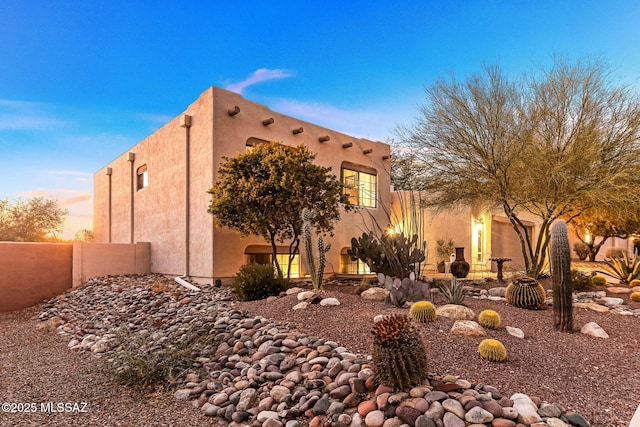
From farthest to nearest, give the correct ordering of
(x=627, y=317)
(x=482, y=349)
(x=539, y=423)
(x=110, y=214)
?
(x=110, y=214) → (x=627, y=317) → (x=482, y=349) → (x=539, y=423)

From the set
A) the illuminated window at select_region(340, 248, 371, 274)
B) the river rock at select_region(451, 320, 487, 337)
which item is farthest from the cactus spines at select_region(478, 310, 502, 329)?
the illuminated window at select_region(340, 248, 371, 274)

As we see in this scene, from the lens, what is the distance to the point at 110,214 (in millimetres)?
16516

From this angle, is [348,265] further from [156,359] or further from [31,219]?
[31,219]

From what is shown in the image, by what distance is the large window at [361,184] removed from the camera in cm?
1426

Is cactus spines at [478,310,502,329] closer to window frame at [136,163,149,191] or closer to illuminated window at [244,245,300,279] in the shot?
illuminated window at [244,245,300,279]

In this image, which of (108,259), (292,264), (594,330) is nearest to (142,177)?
(108,259)

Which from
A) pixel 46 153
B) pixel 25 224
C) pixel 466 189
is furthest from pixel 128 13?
pixel 25 224

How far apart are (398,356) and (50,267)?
11.8 metres

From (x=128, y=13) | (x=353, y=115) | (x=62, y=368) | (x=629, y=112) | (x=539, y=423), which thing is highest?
(x=128, y=13)

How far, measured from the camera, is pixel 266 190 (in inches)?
340

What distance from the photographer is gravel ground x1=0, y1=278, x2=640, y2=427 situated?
351 cm

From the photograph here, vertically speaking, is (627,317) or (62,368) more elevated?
(627,317)

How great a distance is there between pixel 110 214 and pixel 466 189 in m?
14.6

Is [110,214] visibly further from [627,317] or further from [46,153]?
[627,317]
